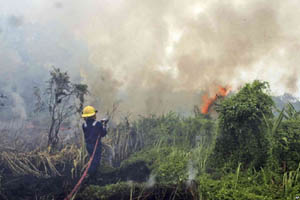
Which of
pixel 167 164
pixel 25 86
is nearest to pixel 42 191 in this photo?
pixel 167 164

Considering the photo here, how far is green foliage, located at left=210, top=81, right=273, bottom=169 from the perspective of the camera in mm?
6652

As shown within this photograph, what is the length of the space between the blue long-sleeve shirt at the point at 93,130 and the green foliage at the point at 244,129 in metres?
3.96

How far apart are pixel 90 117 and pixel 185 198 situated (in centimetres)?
439

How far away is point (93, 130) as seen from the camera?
8312 millimetres

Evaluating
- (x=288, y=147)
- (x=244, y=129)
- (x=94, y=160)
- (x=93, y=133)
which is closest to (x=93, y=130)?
(x=93, y=133)

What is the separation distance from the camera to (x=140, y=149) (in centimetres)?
1116

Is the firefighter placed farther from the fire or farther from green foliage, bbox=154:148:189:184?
the fire

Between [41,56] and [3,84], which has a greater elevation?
[41,56]

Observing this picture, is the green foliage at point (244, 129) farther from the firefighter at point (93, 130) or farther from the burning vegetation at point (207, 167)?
the firefighter at point (93, 130)

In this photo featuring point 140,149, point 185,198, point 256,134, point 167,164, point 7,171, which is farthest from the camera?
point 140,149

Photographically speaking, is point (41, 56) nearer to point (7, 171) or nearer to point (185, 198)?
point (7, 171)

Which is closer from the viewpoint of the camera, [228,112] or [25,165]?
[228,112]

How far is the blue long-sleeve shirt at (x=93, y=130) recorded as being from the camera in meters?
8.23

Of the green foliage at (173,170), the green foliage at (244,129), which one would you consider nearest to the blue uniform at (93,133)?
the green foliage at (173,170)
